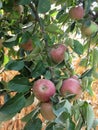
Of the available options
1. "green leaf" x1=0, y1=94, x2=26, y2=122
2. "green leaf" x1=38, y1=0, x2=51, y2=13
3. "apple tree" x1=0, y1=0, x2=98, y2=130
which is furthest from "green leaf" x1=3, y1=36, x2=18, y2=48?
"green leaf" x1=0, y1=94, x2=26, y2=122

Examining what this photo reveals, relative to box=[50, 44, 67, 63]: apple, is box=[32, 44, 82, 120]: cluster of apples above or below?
below

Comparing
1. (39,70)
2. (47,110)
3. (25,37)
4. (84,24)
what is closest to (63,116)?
(47,110)

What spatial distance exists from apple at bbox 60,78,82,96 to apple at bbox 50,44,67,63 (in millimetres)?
73

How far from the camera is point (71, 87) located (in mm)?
839

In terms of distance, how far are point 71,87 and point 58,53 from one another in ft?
0.35

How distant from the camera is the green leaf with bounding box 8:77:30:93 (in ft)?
2.89

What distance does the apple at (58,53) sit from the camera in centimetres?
92

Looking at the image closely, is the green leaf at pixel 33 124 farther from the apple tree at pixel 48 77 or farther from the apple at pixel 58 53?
the apple at pixel 58 53

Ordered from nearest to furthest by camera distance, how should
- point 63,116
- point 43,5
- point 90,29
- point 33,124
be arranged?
1. point 63,116
2. point 33,124
3. point 43,5
4. point 90,29

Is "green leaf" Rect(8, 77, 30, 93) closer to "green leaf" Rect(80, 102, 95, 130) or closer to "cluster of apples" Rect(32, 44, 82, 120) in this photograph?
"cluster of apples" Rect(32, 44, 82, 120)

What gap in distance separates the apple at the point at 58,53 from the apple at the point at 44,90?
0.29ft

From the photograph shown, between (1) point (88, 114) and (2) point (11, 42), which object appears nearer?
(1) point (88, 114)

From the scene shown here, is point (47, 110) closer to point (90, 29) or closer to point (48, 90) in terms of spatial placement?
point (48, 90)

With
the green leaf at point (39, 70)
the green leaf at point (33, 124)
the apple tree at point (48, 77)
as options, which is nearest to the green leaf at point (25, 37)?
the apple tree at point (48, 77)
